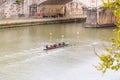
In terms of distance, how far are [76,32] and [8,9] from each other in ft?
29.5

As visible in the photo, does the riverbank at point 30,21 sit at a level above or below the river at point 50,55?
above

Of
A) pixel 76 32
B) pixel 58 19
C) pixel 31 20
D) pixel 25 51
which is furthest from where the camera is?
pixel 58 19

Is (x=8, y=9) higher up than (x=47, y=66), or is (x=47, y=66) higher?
(x=8, y=9)

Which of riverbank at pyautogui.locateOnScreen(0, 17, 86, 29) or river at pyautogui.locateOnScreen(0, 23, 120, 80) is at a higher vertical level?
riverbank at pyautogui.locateOnScreen(0, 17, 86, 29)

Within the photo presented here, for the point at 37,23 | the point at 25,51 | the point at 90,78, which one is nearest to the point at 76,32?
the point at 37,23

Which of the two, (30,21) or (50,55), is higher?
(30,21)

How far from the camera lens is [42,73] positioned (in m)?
15.1

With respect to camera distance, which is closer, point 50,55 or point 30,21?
point 50,55

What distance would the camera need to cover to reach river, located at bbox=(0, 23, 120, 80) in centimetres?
Answer: 1475

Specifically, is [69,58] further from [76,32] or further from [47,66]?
[76,32]

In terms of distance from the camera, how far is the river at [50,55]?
14.8 metres

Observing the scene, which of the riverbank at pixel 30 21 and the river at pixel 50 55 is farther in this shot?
the riverbank at pixel 30 21

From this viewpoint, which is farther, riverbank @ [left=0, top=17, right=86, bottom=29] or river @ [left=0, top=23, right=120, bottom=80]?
riverbank @ [left=0, top=17, right=86, bottom=29]

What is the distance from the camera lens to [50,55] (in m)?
18.8
